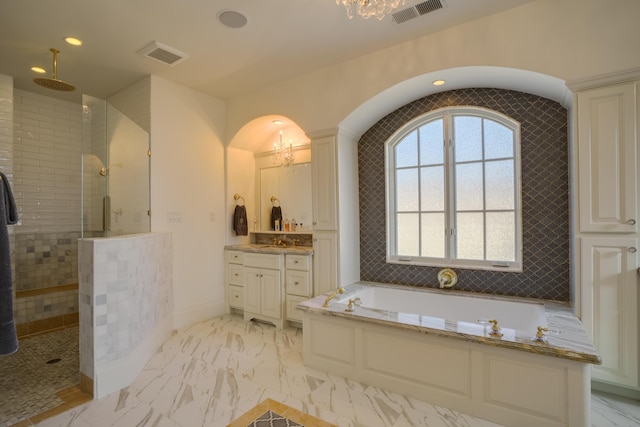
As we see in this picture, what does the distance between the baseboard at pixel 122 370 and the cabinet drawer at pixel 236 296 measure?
48.2 inches

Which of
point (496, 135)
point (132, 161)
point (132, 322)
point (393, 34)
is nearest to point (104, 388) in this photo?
point (132, 322)

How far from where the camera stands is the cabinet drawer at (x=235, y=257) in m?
4.06

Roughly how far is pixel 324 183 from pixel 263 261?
1148 mm

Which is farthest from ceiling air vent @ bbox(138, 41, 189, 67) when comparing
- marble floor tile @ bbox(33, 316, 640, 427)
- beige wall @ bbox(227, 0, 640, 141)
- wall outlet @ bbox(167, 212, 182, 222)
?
marble floor tile @ bbox(33, 316, 640, 427)

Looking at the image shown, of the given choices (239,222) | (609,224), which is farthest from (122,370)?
(609,224)

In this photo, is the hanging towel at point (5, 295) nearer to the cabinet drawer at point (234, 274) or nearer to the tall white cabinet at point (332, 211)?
the cabinet drawer at point (234, 274)

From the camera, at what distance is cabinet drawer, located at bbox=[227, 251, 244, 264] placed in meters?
4.06

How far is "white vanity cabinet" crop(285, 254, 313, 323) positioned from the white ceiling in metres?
2.03

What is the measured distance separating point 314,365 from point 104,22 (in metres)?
3.18

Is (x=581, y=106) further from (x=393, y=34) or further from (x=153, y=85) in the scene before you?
(x=153, y=85)

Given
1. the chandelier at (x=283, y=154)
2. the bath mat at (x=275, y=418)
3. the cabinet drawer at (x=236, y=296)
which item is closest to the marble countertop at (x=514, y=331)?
the bath mat at (x=275, y=418)

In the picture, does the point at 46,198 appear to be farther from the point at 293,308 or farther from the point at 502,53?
the point at 502,53

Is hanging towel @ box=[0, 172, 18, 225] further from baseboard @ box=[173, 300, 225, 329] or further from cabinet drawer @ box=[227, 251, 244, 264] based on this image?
cabinet drawer @ box=[227, 251, 244, 264]

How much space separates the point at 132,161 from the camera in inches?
133
